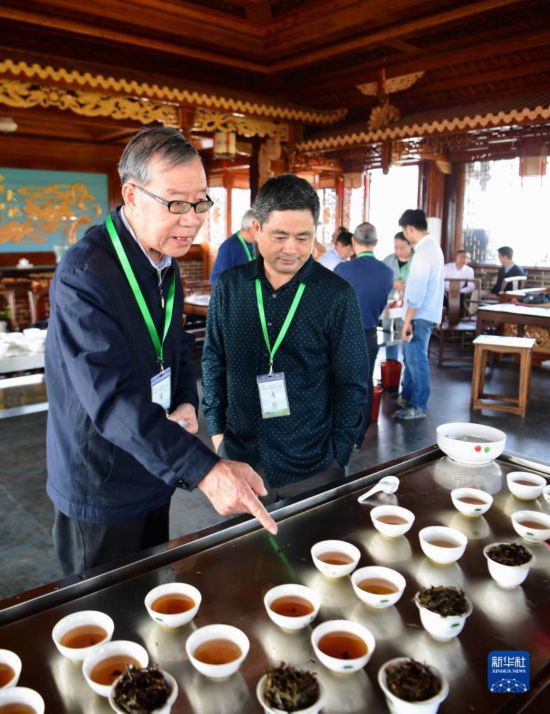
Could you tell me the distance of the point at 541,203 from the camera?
28.3 ft

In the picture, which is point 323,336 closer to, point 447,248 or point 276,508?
point 276,508

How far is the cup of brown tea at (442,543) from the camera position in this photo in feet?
4.14

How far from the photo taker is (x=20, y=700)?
35.3 inches

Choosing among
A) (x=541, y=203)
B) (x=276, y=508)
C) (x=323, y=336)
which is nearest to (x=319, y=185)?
(x=541, y=203)

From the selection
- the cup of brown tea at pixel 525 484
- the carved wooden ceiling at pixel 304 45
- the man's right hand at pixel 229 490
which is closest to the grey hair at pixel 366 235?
the carved wooden ceiling at pixel 304 45

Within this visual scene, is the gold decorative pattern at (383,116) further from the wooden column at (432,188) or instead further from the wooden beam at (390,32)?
the wooden column at (432,188)

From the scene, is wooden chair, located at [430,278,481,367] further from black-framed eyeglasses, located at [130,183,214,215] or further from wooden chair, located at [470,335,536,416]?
black-framed eyeglasses, located at [130,183,214,215]

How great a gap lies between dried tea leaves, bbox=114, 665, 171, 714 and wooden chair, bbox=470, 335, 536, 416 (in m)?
4.93

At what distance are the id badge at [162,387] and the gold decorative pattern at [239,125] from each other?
17.2 feet

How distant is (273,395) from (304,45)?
17.5 ft

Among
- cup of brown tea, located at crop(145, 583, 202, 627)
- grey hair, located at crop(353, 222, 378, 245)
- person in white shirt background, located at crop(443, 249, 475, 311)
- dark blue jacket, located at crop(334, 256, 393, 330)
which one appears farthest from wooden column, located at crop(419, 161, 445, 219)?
cup of brown tea, located at crop(145, 583, 202, 627)

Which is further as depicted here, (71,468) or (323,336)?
(323,336)

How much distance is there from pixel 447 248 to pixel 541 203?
147cm

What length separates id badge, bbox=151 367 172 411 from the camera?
1532 mm
